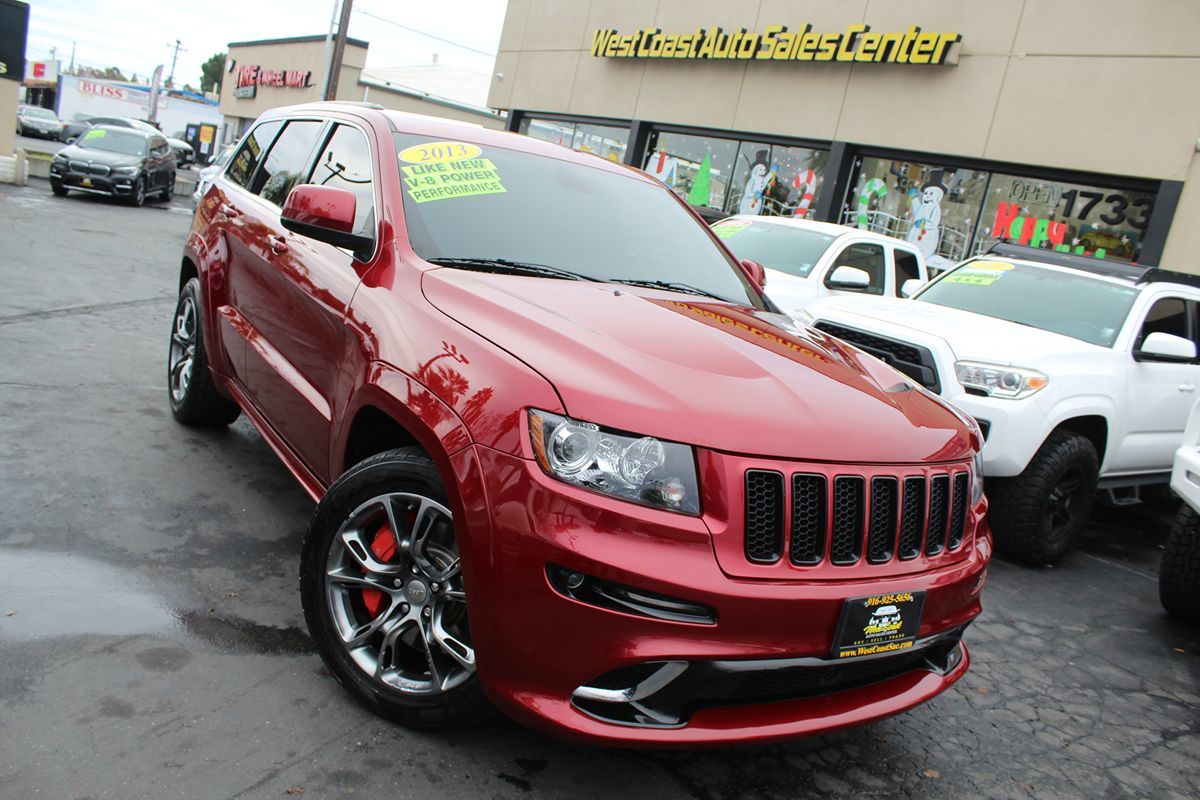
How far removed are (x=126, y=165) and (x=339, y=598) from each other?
19692 mm

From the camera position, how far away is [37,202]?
16.3 meters

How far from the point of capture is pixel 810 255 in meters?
8.78

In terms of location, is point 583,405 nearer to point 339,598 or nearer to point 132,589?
point 339,598

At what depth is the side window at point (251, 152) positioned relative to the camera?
491 cm

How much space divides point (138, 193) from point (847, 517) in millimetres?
21103

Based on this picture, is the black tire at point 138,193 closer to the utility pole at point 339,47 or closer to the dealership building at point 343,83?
the utility pole at point 339,47

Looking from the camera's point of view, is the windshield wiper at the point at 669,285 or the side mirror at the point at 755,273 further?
the side mirror at the point at 755,273

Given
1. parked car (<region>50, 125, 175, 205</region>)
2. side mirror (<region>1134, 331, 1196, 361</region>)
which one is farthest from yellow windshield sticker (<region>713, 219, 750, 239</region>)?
parked car (<region>50, 125, 175, 205</region>)

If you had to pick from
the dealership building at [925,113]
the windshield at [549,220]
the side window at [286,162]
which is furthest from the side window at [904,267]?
the side window at [286,162]

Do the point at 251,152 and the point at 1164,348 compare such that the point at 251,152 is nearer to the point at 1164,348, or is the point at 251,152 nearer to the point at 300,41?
the point at 1164,348

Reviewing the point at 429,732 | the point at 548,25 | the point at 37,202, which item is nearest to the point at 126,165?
the point at 37,202

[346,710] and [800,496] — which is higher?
[800,496]

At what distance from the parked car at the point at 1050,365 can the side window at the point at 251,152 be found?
137 inches

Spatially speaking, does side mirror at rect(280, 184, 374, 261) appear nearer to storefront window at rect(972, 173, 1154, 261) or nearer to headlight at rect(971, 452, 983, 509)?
headlight at rect(971, 452, 983, 509)
